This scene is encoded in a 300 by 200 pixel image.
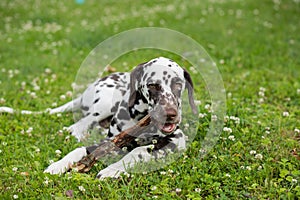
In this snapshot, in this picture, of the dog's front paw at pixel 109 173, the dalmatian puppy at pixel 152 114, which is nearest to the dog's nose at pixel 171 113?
the dalmatian puppy at pixel 152 114

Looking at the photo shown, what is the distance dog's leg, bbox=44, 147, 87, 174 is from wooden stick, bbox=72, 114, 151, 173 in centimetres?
11

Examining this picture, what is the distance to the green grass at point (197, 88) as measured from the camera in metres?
5.17

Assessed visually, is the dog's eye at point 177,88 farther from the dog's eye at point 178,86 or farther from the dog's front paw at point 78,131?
the dog's front paw at point 78,131

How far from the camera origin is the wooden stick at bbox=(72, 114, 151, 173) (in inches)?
220

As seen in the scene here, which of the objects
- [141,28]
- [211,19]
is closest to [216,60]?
[141,28]

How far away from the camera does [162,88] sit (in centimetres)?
538

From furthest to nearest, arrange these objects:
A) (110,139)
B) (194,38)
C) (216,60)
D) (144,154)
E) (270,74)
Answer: (194,38) < (216,60) < (270,74) < (110,139) < (144,154)

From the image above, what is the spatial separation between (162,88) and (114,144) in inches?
39.5

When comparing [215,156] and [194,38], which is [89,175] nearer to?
[215,156]

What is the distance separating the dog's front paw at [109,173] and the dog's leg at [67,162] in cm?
49

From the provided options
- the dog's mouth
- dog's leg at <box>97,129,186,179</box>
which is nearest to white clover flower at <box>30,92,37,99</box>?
dog's leg at <box>97,129,186,179</box>

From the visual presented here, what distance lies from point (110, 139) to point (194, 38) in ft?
20.7

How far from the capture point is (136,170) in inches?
212

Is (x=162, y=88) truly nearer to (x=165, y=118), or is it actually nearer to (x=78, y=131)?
(x=165, y=118)
